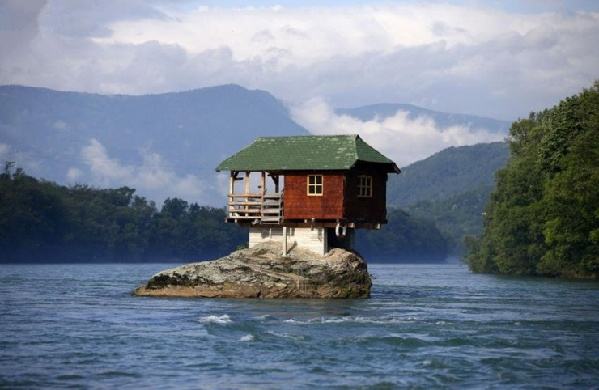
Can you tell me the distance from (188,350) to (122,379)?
17.5ft

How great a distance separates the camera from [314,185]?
54875 mm

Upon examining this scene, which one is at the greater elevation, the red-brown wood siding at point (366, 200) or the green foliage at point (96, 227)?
the green foliage at point (96, 227)

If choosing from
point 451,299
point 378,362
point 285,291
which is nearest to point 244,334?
point 378,362

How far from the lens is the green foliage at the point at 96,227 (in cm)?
15112

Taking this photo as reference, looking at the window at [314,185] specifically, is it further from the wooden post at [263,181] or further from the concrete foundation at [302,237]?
the wooden post at [263,181]

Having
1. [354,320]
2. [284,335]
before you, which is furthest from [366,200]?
[284,335]

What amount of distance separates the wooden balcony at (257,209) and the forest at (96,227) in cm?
9519

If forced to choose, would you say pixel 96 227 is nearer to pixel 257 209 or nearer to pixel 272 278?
pixel 257 209

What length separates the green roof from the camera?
54438mm

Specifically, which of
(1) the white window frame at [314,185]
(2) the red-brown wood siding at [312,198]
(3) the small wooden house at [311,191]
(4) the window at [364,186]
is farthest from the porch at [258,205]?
(4) the window at [364,186]

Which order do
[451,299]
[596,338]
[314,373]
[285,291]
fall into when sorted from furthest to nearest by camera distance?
[451,299], [285,291], [596,338], [314,373]

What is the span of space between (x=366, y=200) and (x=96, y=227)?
381 feet

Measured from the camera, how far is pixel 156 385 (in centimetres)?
2744

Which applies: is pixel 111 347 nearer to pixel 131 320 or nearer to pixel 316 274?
pixel 131 320
